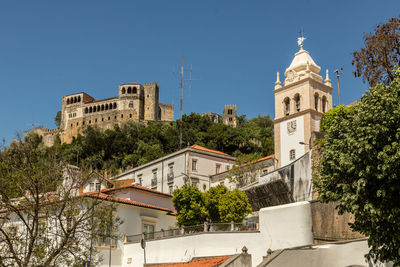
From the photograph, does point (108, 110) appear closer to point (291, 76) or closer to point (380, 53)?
point (291, 76)

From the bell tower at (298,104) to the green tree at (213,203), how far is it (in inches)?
547

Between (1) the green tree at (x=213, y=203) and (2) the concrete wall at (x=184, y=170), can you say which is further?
(2) the concrete wall at (x=184, y=170)

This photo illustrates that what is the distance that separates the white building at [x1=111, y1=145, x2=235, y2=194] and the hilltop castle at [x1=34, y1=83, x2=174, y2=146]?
72.5 meters

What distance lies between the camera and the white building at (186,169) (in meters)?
62.9

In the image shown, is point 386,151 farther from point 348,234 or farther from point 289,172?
point 289,172

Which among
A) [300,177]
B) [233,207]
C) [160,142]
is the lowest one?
[233,207]

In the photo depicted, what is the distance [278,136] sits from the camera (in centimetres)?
5166

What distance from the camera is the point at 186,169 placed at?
206 ft

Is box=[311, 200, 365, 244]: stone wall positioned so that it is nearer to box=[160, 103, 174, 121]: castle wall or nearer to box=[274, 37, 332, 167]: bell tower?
box=[274, 37, 332, 167]: bell tower

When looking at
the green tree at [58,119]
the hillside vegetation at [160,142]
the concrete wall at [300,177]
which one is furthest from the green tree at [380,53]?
the green tree at [58,119]

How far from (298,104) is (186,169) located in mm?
18199

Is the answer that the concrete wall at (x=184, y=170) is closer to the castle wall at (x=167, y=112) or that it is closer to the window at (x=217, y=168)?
the window at (x=217, y=168)

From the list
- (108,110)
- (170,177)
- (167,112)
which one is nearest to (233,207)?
(170,177)

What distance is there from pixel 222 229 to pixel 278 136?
2346 centimetres
